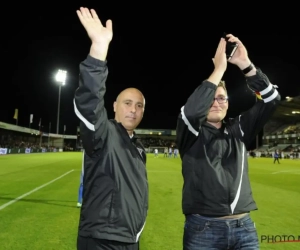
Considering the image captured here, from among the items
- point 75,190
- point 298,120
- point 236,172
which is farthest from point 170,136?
point 236,172

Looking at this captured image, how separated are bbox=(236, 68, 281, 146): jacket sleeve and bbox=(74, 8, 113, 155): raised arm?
136 centimetres

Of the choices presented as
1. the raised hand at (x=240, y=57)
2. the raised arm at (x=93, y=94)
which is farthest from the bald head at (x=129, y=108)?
the raised hand at (x=240, y=57)

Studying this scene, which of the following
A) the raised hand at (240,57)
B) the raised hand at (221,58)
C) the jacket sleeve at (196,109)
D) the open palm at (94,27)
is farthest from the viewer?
the raised hand at (240,57)

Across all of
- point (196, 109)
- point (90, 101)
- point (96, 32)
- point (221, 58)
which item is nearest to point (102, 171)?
point (90, 101)

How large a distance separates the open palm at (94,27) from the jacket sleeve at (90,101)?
17 centimetres

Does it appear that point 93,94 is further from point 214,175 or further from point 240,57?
point 240,57

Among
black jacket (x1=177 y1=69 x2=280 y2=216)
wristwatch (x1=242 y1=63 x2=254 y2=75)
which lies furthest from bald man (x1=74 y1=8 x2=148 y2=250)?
wristwatch (x1=242 y1=63 x2=254 y2=75)

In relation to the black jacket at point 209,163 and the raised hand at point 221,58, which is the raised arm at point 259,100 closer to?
the black jacket at point 209,163

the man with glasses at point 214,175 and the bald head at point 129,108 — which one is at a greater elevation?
the bald head at point 129,108

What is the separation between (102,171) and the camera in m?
2.26

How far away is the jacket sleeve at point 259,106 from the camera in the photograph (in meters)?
2.86

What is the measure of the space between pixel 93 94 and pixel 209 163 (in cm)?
108

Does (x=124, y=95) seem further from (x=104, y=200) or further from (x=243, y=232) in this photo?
(x=243, y=232)

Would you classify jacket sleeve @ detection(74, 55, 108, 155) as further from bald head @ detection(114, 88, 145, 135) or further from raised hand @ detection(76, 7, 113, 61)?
bald head @ detection(114, 88, 145, 135)
